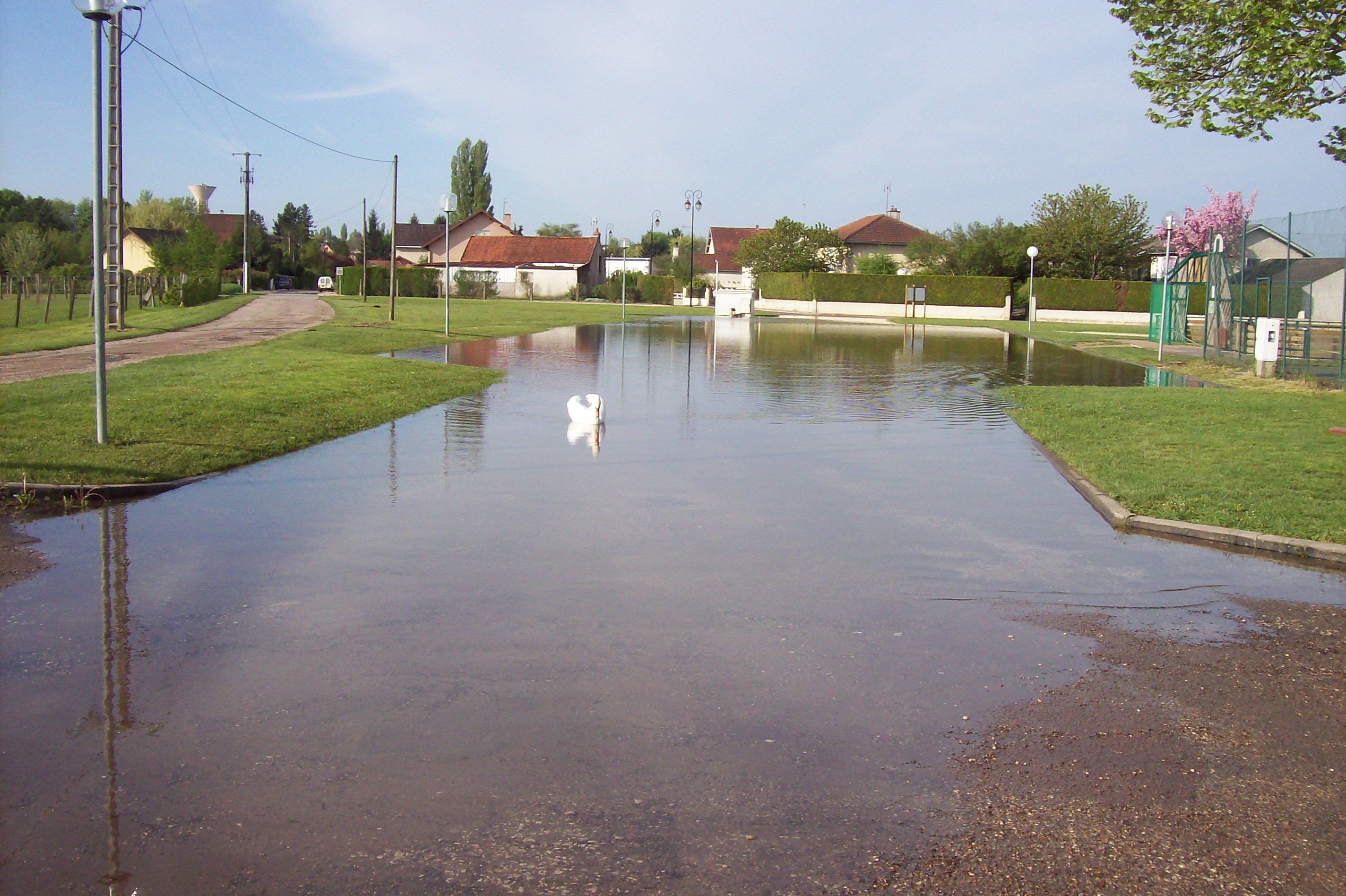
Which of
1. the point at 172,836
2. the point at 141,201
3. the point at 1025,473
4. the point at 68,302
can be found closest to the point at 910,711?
the point at 172,836

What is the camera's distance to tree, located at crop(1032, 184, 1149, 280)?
65.4m

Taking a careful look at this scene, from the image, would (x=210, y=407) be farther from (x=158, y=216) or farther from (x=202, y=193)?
(x=158, y=216)

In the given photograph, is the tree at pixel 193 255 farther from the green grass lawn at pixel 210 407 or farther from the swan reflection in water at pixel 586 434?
Answer: the swan reflection in water at pixel 586 434

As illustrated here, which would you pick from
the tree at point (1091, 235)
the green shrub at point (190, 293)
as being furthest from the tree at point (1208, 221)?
the green shrub at point (190, 293)

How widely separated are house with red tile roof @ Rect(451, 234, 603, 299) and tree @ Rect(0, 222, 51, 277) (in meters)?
37.5

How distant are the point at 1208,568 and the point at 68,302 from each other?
4830 cm

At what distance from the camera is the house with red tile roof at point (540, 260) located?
273ft

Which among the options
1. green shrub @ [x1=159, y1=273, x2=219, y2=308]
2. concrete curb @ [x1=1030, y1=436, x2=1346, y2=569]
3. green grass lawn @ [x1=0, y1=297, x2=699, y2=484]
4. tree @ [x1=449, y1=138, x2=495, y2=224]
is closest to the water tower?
green shrub @ [x1=159, y1=273, x2=219, y2=308]

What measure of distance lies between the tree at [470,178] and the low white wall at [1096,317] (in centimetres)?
6560

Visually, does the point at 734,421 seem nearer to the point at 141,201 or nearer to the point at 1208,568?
the point at 1208,568

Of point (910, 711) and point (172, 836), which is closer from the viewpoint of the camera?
point (172, 836)

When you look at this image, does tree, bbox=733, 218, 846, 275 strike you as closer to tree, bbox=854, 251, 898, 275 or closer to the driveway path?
tree, bbox=854, 251, 898, 275

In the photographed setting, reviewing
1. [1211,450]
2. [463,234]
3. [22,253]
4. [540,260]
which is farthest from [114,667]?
[463,234]

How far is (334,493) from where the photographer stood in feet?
31.2
